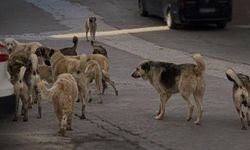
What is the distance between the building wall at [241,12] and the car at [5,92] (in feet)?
72.1

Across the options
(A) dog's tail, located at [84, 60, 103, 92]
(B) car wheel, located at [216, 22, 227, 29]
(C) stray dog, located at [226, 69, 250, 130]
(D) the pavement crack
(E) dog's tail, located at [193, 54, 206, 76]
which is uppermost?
(B) car wheel, located at [216, 22, 227, 29]

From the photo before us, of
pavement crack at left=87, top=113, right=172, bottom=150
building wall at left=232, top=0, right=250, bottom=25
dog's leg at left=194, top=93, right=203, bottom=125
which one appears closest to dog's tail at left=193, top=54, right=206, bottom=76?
dog's leg at left=194, top=93, right=203, bottom=125

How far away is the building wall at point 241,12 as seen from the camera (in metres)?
29.3

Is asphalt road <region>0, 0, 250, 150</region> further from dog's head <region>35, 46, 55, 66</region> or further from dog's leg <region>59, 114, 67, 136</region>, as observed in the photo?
dog's head <region>35, 46, 55, 66</region>

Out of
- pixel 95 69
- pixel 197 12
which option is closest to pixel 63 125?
pixel 95 69

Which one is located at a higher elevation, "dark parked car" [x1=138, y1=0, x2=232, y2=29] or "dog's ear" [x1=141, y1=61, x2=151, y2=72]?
"dark parked car" [x1=138, y1=0, x2=232, y2=29]

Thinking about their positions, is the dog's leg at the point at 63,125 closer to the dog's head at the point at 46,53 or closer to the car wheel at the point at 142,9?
the dog's head at the point at 46,53

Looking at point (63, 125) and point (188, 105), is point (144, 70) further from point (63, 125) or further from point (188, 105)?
point (63, 125)

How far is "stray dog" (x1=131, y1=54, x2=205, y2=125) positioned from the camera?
1003 cm

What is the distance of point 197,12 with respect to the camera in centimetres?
2520

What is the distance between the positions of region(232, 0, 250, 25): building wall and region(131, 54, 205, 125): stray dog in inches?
761

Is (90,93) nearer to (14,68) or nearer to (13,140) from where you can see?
(14,68)

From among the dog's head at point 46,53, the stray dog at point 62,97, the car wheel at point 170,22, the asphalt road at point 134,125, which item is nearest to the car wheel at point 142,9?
the car wheel at point 170,22

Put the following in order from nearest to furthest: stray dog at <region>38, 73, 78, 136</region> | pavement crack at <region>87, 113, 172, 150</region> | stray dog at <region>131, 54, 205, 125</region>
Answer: pavement crack at <region>87, 113, 172, 150</region>
stray dog at <region>38, 73, 78, 136</region>
stray dog at <region>131, 54, 205, 125</region>
